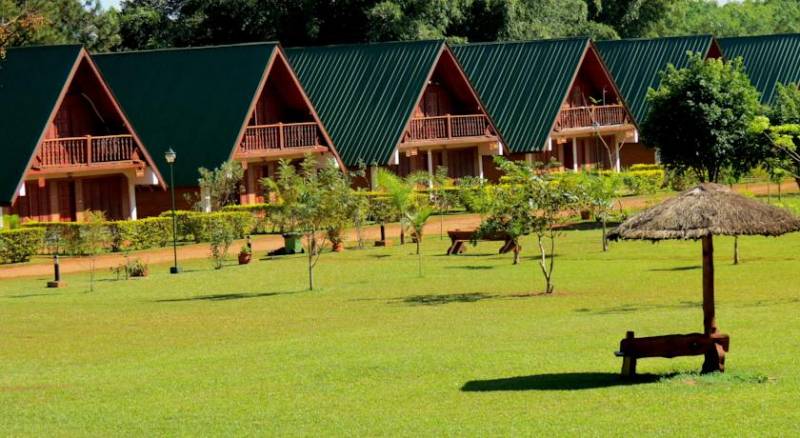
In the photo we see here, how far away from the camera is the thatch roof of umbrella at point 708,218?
2188cm

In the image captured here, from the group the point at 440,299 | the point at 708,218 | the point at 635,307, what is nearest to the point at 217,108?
the point at 440,299

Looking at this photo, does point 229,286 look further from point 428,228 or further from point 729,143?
point 729,143

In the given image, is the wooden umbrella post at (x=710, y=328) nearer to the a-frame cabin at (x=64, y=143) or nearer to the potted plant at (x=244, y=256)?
the potted plant at (x=244, y=256)

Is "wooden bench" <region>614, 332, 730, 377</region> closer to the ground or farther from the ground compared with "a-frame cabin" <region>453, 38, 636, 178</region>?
closer to the ground

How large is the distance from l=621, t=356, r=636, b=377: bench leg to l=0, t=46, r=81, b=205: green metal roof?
33329mm

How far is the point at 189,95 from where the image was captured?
60844mm

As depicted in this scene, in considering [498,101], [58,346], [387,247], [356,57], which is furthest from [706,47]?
[58,346]

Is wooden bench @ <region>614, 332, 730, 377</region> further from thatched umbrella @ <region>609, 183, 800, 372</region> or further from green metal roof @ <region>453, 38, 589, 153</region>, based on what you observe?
green metal roof @ <region>453, 38, 589, 153</region>

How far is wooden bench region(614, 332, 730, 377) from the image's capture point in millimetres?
21422

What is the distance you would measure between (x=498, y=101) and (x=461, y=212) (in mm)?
11853

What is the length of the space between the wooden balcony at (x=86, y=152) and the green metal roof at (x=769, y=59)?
32986mm

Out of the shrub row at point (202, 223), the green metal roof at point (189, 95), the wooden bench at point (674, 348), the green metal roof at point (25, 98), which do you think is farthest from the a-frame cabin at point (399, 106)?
the wooden bench at point (674, 348)

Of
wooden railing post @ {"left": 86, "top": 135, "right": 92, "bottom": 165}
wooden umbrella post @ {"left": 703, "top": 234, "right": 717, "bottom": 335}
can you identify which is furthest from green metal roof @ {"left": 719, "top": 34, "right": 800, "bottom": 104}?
wooden umbrella post @ {"left": 703, "top": 234, "right": 717, "bottom": 335}

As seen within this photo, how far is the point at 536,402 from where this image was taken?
798 inches
